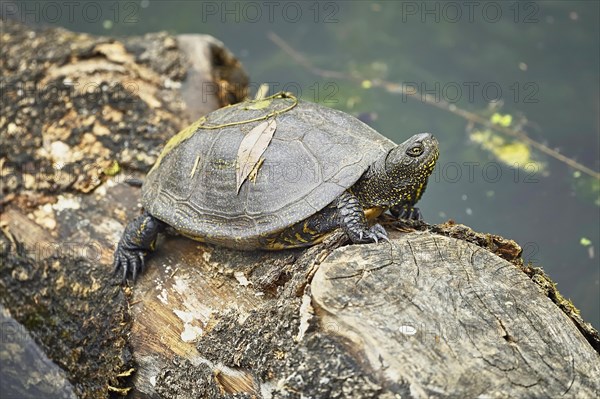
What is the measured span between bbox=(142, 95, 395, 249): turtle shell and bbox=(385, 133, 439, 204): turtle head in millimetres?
144

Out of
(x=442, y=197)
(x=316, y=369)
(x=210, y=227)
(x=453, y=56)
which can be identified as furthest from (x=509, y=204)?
(x=316, y=369)

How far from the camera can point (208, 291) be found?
3.38 metres

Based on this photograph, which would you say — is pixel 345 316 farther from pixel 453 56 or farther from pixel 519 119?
pixel 453 56

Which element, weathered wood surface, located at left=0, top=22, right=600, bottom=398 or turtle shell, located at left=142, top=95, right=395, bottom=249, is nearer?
weathered wood surface, located at left=0, top=22, right=600, bottom=398

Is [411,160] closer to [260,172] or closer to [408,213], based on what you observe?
[408,213]

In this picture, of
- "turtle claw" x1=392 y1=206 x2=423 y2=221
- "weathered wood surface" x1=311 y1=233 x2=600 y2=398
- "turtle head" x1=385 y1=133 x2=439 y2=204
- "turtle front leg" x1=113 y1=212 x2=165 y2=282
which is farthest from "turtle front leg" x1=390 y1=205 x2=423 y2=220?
"turtle front leg" x1=113 y1=212 x2=165 y2=282

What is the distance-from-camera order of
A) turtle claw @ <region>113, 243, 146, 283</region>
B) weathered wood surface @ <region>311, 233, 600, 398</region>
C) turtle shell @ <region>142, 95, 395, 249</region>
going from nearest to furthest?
1. weathered wood surface @ <region>311, 233, 600, 398</region>
2. turtle shell @ <region>142, 95, 395, 249</region>
3. turtle claw @ <region>113, 243, 146, 283</region>

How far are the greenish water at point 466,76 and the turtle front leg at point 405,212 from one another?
1475mm

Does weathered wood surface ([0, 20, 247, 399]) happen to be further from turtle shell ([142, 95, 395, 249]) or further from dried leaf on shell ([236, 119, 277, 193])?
dried leaf on shell ([236, 119, 277, 193])

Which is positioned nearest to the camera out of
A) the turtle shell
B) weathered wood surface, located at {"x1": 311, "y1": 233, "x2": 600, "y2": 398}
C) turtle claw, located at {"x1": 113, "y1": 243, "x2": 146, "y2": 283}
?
weathered wood surface, located at {"x1": 311, "y1": 233, "x2": 600, "y2": 398}

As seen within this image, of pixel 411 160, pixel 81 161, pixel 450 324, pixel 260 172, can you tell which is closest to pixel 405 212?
pixel 411 160

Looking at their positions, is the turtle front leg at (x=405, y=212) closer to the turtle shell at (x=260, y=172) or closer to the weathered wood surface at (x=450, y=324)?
the turtle shell at (x=260, y=172)

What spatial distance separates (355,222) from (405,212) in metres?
0.53

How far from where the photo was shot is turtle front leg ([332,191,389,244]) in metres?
3.06
